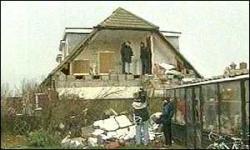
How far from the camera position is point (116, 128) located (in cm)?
1980

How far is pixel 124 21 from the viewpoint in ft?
98.6

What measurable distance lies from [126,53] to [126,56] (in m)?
0.16

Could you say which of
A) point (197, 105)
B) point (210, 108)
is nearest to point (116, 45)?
point (197, 105)

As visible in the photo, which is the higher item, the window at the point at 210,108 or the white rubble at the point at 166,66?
the white rubble at the point at 166,66

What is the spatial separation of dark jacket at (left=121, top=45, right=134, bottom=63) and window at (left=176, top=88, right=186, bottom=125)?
9.91 metres

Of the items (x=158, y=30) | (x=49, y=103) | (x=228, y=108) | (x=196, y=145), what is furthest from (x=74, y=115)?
(x=158, y=30)

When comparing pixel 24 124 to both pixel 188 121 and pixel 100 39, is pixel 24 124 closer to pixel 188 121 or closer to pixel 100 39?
pixel 188 121

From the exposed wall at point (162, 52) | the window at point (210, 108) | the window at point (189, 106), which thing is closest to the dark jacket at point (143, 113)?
the window at point (189, 106)

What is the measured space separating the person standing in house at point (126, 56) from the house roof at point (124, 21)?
1.05 m

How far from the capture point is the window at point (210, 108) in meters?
14.8

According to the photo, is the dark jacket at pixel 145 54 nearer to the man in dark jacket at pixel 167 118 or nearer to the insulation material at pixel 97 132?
the insulation material at pixel 97 132

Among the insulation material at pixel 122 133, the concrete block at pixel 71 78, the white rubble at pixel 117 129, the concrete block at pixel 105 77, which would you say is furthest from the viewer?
the concrete block at pixel 105 77

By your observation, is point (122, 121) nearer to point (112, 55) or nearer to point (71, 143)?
point (71, 143)

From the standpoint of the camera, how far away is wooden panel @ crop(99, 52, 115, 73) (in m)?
30.5
